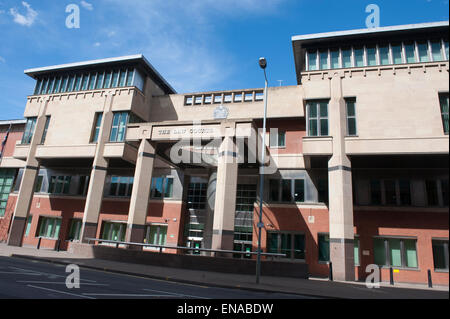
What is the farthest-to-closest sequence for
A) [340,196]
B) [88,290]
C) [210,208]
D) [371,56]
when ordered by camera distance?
[210,208] → [371,56] → [340,196] → [88,290]

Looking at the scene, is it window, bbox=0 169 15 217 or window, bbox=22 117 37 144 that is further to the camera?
window, bbox=0 169 15 217

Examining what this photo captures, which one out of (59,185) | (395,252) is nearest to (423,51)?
(395,252)

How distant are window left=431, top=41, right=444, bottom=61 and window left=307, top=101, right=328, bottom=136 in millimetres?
7666

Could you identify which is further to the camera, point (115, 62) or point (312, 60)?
point (115, 62)

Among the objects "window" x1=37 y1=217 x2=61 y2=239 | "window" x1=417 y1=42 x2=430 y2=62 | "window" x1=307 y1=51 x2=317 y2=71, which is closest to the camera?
"window" x1=417 y1=42 x2=430 y2=62

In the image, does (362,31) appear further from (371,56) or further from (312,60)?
(312,60)

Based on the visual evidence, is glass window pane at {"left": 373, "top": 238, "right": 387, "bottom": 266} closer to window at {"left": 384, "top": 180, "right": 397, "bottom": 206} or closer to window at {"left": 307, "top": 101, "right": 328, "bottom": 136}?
window at {"left": 384, "top": 180, "right": 397, "bottom": 206}

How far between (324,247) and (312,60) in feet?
47.9

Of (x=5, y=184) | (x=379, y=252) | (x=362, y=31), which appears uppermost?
(x=362, y=31)

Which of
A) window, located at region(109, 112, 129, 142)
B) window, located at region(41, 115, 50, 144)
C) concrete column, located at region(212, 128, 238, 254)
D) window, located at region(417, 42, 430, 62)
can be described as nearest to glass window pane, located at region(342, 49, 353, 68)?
window, located at region(417, 42, 430, 62)

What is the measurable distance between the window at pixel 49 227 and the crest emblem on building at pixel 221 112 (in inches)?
786

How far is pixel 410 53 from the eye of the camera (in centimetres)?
2105

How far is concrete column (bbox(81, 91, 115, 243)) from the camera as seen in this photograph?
978 inches

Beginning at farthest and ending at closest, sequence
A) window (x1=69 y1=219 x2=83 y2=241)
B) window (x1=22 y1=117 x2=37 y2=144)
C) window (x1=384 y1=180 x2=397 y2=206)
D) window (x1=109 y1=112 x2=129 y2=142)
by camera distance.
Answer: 1. window (x1=69 y1=219 x2=83 y2=241)
2. window (x1=22 y1=117 x2=37 y2=144)
3. window (x1=109 y1=112 x2=129 y2=142)
4. window (x1=384 y1=180 x2=397 y2=206)
